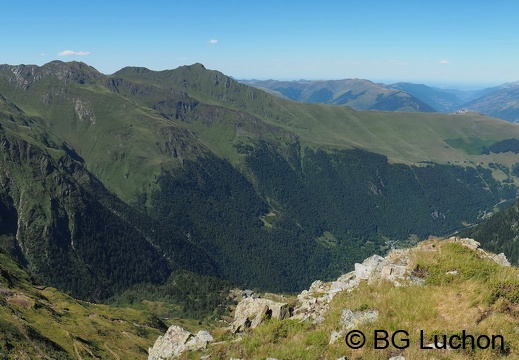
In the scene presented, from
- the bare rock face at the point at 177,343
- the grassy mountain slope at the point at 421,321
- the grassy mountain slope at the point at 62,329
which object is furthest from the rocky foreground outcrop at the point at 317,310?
the grassy mountain slope at the point at 62,329

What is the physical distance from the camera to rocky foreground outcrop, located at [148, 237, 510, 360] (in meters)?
21.1

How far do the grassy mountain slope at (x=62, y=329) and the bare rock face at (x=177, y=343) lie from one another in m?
57.1

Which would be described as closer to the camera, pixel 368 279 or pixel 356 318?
pixel 356 318

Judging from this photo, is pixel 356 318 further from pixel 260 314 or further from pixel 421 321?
pixel 260 314

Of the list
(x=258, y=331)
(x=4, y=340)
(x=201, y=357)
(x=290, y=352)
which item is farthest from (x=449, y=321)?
(x=4, y=340)

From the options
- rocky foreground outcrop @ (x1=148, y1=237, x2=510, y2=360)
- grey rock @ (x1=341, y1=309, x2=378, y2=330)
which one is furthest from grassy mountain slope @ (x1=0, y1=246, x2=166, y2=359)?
grey rock @ (x1=341, y1=309, x2=378, y2=330)

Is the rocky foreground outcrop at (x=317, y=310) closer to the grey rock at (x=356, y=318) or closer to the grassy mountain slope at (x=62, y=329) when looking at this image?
the grey rock at (x=356, y=318)

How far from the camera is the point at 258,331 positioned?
24266 mm

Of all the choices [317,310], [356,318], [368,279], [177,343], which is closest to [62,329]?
[177,343]

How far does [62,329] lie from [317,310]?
10225 cm

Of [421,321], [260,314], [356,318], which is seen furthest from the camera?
[260,314]

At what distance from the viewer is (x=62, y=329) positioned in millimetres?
103938

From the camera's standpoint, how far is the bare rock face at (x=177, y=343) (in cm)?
2841

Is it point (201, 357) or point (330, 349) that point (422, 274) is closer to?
point (330, 349)
